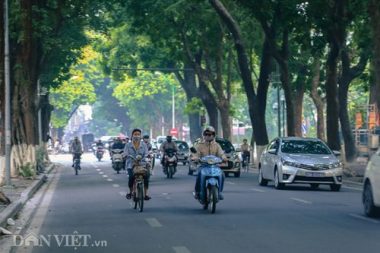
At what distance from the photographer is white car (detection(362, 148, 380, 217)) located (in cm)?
1759

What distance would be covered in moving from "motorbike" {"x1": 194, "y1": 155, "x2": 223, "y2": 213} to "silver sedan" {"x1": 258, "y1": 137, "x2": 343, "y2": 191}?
27.4 ft

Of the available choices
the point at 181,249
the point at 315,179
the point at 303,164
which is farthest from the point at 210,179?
the point at 315,179

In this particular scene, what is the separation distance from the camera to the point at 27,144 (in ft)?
126

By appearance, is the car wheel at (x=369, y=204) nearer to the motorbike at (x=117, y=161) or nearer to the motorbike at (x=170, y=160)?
the motorbike at (x=170, y=160)

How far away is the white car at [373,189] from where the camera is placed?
1759cm

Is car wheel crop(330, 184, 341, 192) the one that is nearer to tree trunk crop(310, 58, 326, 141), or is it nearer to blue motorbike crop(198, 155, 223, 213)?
blue motorbike crop(198, 155, 223, 213)

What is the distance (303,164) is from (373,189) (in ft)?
32.1

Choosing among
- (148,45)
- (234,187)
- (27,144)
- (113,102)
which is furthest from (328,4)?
(113,102)

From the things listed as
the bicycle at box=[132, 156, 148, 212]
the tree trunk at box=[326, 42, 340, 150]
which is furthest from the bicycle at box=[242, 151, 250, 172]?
the bicycle at box=[132, 156, 148, 212]

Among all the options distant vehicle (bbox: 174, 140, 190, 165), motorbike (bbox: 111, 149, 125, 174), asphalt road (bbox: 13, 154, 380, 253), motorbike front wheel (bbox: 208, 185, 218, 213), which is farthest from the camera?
distant vehicle (bbox: 174, 140, 190, 165)

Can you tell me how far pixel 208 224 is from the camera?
16.9 m

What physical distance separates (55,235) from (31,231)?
105cm

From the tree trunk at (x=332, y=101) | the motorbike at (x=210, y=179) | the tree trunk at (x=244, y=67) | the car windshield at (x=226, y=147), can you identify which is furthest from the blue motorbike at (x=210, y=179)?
the tree trunk at (x=244, y=67)

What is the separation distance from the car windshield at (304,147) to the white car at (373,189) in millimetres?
10250
